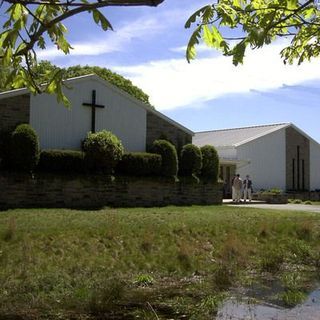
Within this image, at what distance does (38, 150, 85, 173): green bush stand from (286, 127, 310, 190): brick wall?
86.7 ft

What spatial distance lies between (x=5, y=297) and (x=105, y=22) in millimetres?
5915

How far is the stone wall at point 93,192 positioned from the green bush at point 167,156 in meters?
0.48

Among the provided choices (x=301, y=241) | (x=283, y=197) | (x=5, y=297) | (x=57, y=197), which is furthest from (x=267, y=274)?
(x=283, y=197)

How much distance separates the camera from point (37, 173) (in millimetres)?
22531

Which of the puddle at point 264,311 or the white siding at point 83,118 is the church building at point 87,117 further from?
the puddle at point 264,311

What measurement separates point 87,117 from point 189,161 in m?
5.15

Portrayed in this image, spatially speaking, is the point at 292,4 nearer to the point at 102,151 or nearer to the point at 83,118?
the point at 102,151

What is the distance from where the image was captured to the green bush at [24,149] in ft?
72.2

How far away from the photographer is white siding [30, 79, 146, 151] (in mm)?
24453

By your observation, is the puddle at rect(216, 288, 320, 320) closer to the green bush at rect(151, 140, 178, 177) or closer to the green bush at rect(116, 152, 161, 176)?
the green bush at rect(116, 152, 161, 176)

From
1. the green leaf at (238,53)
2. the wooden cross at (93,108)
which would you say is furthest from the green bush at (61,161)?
the green leaf at (238,53)

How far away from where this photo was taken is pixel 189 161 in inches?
1083

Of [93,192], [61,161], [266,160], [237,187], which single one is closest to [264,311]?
[93,192]

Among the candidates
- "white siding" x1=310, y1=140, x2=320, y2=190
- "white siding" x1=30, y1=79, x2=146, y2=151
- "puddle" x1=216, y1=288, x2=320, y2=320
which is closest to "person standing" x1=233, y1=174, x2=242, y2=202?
"white siding" x1=30, y1=79, x2=146, y2=151
